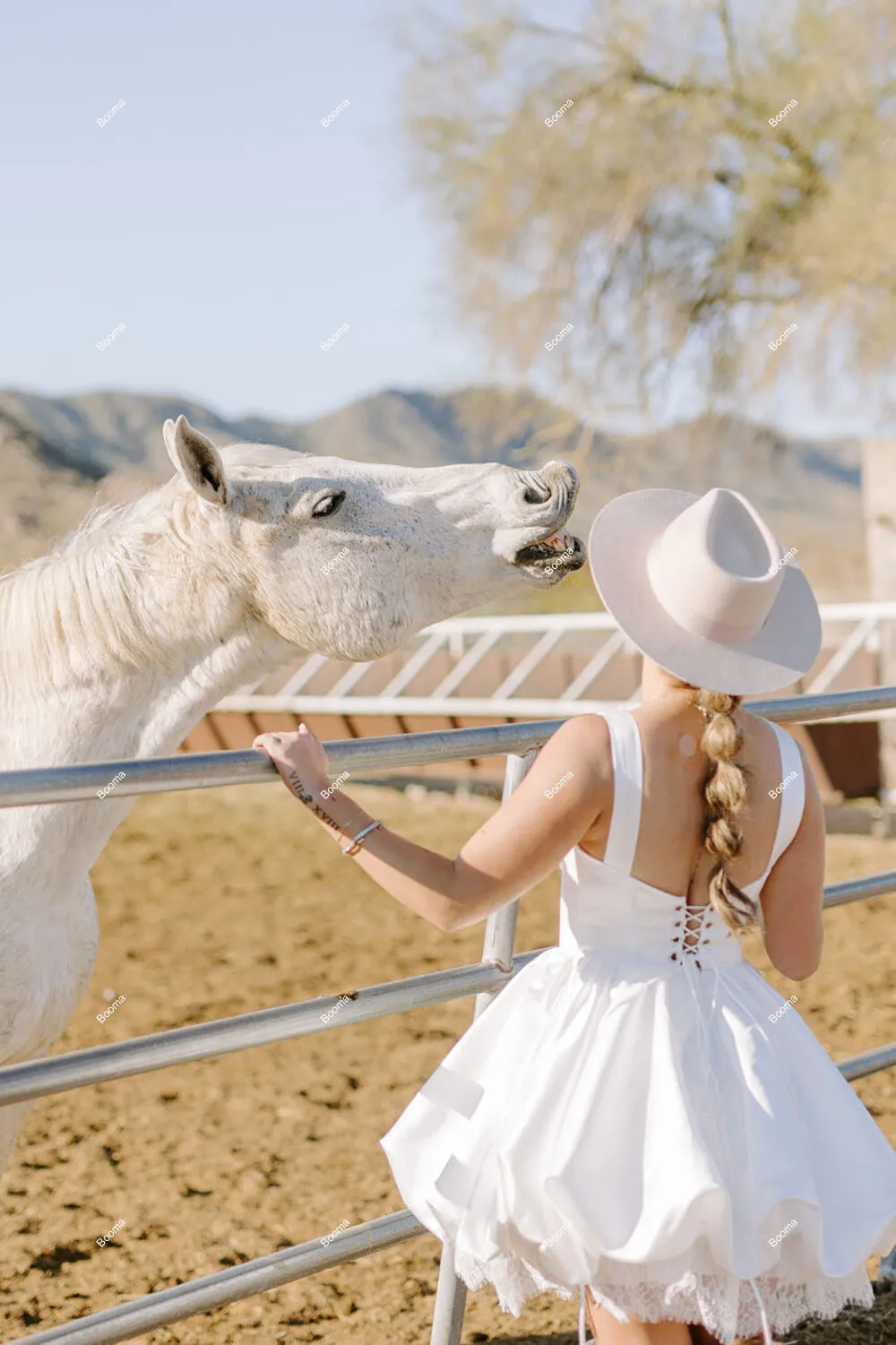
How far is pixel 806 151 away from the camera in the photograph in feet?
43.3

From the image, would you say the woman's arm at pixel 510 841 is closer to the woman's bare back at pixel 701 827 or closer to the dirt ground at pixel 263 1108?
the woman's bare back at pixel 701 827

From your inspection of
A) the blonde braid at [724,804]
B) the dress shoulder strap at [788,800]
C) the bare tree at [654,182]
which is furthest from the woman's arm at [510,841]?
the bare tree at [654,182]

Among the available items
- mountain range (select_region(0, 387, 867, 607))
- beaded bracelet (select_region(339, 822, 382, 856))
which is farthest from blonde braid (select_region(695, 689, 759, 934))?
mountain range (select_region(0, 387, 867, 607))

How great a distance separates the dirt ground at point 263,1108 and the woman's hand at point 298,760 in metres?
1.74

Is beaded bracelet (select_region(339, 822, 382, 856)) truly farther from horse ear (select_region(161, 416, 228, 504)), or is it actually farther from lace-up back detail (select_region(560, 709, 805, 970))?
horse ear (select_region(161, 416, 228, 504))

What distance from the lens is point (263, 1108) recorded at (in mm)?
4398

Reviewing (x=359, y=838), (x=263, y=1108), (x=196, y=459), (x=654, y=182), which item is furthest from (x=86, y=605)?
(x=654, y=182)

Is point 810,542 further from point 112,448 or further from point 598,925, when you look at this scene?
point 112,448

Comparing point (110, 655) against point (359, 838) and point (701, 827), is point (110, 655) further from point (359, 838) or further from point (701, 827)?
point (701, 827)

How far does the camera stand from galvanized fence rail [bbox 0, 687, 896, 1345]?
156cm

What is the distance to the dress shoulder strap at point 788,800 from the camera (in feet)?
5.18

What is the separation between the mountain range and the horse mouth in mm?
679

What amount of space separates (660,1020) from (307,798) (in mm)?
512

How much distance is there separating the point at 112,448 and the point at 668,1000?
109668mm
